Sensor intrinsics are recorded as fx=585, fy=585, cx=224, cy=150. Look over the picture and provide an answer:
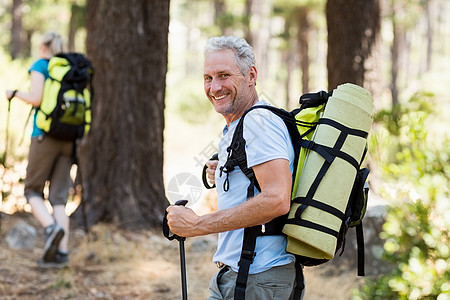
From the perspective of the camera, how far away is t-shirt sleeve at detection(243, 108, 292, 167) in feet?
6.73

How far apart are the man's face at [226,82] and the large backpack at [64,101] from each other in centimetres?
292

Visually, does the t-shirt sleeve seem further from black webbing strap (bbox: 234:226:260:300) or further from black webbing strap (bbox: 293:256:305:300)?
black webbing strap (bbox: 293:256:305:300)

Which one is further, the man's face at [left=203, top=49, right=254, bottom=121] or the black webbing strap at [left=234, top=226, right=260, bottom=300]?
the man's face at [left=203, top=49, right=254, bottom=121]

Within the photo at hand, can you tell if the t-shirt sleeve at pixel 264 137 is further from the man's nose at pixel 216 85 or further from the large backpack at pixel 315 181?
the man's nose at pixel 216 85

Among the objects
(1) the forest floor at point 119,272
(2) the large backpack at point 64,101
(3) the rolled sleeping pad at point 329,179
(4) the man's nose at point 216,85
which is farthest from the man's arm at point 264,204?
(2) the large backpack at point 64,101

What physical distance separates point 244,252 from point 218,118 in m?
18.4

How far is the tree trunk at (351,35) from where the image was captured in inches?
259

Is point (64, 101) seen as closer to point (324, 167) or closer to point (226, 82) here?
point (226, 82)

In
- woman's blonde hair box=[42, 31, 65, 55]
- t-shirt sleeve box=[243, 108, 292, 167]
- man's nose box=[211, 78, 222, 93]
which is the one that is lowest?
t-shirt sleeve box=[243, 108, 292, 167]

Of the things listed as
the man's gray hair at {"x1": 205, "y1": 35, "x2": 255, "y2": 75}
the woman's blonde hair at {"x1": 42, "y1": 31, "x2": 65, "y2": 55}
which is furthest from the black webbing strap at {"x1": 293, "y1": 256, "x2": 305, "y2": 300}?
the woman's blonde hair at {"x1": 42, "y1": 31, "x2": 65, "y2": 55}

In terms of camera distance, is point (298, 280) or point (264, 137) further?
point (298, 280)

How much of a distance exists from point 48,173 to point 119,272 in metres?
1.10

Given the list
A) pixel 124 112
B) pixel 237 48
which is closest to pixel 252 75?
pixel 237 48

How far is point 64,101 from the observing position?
496cm
